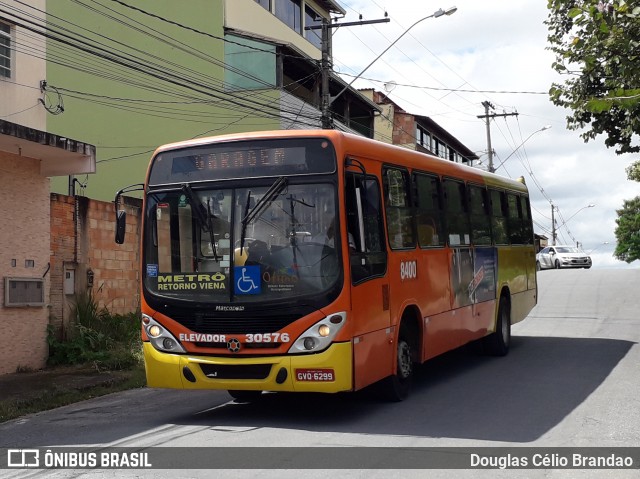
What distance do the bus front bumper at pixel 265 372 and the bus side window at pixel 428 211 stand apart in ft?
9.86

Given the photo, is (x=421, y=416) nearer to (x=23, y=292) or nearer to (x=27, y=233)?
(x=23, y=292)

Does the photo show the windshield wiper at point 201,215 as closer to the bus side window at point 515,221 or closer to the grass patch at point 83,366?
the grass patch at point 83,366

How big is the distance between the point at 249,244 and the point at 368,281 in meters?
1.38

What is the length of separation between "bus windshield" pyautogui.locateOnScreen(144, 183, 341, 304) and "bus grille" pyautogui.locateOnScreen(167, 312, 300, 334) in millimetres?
189

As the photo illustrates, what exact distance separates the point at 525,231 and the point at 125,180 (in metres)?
16.6

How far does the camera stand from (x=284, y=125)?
93.9 ft

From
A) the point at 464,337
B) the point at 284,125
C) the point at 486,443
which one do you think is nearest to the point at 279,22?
the point at 284,125

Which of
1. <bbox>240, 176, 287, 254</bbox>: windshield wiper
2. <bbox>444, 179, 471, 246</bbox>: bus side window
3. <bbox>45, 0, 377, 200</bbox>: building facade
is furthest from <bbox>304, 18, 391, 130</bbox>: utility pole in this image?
<bbox>240, 176, 287, 254</bbox>: windshield wiper

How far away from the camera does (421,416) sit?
9.28m

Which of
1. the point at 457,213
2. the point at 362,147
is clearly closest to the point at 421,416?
the point at 362,147

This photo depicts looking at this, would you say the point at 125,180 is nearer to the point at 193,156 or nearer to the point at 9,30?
the point at 9,30

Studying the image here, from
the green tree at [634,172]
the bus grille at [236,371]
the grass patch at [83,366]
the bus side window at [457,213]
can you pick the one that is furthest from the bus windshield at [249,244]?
the green tree at [634,172]

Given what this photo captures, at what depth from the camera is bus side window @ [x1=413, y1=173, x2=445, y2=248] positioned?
442 inches

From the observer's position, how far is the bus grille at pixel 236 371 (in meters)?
8.76
